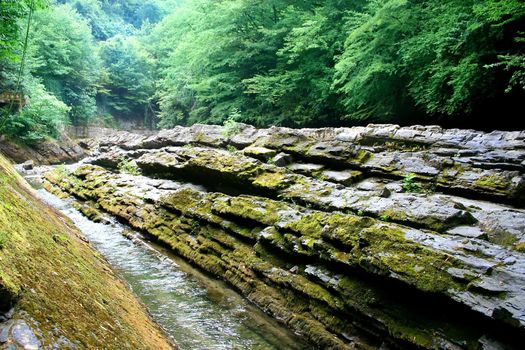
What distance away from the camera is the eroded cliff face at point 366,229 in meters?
4.62

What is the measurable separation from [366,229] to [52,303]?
4.57 metres

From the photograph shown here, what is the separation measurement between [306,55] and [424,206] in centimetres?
1430

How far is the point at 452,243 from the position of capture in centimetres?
535

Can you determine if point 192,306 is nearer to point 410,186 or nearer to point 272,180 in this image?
point 272,180

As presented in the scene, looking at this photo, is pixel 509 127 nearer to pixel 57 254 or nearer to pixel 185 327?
pixel 185 327

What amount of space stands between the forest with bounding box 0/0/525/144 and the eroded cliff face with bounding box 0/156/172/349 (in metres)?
2.47

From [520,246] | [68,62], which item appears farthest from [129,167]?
[68,62]

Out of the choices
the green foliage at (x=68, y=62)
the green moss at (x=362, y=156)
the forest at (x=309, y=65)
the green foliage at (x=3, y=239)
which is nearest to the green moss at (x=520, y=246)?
the green moss at (x=362, y=156)

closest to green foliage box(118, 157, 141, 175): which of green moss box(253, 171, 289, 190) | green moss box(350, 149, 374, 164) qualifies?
green moss box(253, 171, 289, 190)

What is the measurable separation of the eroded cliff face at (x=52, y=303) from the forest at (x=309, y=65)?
247cm

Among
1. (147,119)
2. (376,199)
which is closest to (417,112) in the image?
(376,199)

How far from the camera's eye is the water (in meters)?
5.34

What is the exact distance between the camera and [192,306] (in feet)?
20.7

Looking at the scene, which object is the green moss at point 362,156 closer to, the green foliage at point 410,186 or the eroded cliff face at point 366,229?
the eroded cliff face at point 366,229
